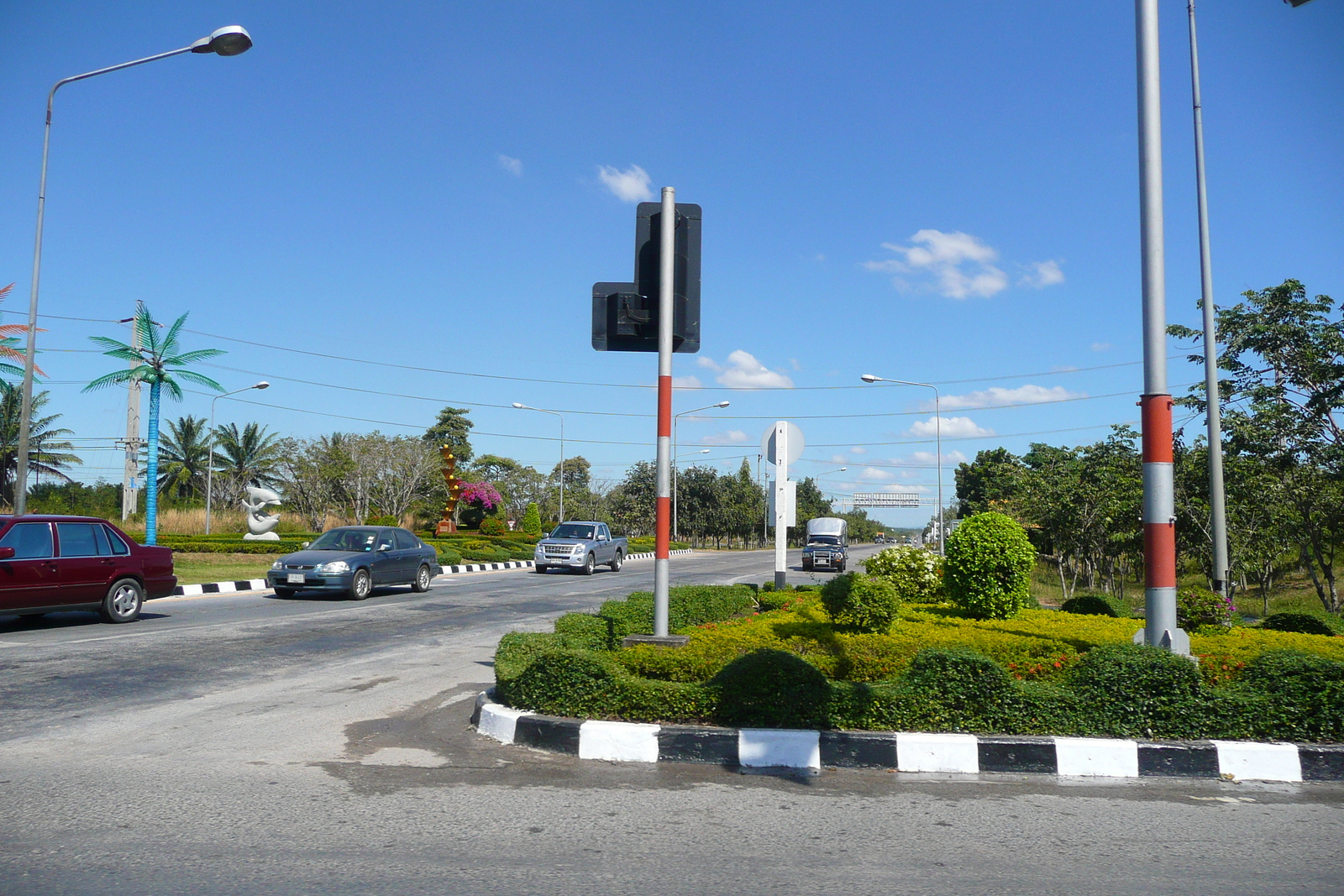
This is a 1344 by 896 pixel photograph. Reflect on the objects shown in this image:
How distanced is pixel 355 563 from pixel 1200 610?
1398 centimetres

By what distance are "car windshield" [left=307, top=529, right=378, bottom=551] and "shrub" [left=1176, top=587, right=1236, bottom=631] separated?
14.3 metres

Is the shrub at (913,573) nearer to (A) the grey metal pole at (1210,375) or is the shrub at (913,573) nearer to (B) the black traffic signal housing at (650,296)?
(A) the grey metal pole at (1210,375)

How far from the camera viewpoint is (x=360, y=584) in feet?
56.8

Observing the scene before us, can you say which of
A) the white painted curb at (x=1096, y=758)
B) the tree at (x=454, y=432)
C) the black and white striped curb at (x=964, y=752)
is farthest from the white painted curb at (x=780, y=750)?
the tree at (x=454, y=432)

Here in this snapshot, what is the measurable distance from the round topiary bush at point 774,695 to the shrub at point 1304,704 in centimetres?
260

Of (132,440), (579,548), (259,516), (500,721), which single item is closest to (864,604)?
(500,721)

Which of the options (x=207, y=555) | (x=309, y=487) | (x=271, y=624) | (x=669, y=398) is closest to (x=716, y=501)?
(x=309, y=487)

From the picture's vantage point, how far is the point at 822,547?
36.1m

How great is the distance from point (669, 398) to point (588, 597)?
476 inches

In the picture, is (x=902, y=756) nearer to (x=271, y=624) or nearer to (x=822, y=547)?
(x=271, y=624)

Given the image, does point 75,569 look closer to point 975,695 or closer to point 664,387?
point 664,387

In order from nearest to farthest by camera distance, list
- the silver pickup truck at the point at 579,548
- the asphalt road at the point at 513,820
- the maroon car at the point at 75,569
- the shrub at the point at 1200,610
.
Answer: the asphalt road at the point at 513,820 → the shrub at the point at 1200,610 → the maroon car at the point at 75,569 → the silver pickup truck at the point at 579,548

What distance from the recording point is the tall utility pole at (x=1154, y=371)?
657 centimetres

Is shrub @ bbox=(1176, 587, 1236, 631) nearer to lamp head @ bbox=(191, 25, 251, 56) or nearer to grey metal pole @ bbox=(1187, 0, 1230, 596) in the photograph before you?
grey metal pole @ bbox=(1187, 0, 1230, 596)
